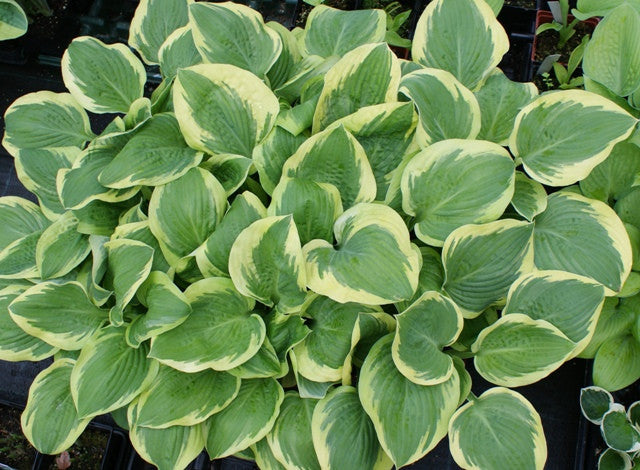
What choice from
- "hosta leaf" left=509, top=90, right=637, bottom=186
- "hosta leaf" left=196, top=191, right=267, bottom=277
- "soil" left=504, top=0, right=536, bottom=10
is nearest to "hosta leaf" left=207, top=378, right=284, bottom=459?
"hosta leaf" left=196, top=191, right=267, bottom=277

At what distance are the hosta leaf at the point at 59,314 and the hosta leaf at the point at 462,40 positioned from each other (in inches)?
31.1

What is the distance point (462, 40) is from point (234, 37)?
1.46 ft

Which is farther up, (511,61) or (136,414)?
(511,61)

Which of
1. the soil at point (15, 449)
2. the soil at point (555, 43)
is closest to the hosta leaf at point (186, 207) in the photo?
the soil at point (15, 449)

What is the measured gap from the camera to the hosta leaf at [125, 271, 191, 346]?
3.12 feet

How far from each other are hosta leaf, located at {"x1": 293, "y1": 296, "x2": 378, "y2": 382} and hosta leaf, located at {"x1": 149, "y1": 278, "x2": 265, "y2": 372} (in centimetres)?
9

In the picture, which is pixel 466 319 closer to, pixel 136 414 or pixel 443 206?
pixel 443 206

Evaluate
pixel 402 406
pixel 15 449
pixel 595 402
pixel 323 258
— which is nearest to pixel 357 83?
pixel 323 258

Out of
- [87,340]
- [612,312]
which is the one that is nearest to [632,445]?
[612,312]

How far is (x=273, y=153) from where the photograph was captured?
3.54 ft

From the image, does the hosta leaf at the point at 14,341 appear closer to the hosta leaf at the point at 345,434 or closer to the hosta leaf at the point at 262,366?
the hosta leaf at the point at 262,366

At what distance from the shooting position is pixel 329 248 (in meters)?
0.97

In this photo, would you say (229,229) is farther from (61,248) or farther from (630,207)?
(630,207)

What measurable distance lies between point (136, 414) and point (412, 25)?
49.7 inches
